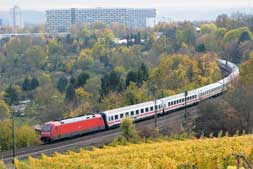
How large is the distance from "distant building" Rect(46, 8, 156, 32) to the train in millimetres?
95799

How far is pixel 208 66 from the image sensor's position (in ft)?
117

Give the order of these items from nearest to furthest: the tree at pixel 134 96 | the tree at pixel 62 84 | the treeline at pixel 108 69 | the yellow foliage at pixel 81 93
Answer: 1. the tree at pixel 134 96
2. the treeline at pixel 108 69
3. the yellow foliage at pixel 81 93
4. the tree at pixel 62 84

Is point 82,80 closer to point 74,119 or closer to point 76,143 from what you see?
point 74,119

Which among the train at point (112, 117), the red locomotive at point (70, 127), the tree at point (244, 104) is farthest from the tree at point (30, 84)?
the tree at point (244, 104)

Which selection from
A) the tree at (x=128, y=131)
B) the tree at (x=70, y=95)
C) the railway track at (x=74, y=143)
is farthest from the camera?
the tree at (x=70, y=95)

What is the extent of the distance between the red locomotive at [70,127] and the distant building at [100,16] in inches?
3979

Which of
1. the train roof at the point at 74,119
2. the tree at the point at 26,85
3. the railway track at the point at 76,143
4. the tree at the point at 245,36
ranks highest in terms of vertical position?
the tree at the point at 245,36

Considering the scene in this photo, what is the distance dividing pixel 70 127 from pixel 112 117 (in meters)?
2.57

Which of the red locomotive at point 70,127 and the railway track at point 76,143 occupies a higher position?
the red locomotive at point 70,127

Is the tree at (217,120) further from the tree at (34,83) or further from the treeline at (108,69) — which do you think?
the tree at (34,83)

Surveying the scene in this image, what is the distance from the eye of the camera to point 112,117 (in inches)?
887

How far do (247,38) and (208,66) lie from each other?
14.5m

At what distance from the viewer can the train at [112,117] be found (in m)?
20.1

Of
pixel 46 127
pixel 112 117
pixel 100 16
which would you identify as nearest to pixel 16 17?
pixel 100 16
